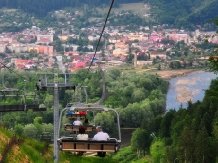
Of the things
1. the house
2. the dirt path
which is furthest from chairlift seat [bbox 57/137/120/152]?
the house

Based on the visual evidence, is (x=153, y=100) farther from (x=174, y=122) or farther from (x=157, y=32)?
(x=157, y=32)

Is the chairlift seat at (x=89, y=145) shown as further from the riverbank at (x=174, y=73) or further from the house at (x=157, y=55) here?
the house at (x=157, y=55)

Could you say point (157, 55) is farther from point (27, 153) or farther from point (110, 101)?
point (27, 153)

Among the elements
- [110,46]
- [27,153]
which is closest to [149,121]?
[27,153]

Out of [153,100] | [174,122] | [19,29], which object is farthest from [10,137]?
[19,29]

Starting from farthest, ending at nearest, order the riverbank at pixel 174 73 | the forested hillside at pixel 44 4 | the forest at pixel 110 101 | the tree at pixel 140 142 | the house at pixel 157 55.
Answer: the forested hillside at pixel 44 4 → the house at pixel 157 55 → the riverbank at pixel 174 73 → the forest at pixel 110 101 → the tree at pixel 140 142

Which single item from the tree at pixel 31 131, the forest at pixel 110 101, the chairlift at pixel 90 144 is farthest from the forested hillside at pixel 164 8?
the chairlift at pixel 90 144

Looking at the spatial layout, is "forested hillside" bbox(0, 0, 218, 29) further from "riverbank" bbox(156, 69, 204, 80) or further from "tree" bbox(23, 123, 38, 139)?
"tree" bbox(23, 123, 38, 139)

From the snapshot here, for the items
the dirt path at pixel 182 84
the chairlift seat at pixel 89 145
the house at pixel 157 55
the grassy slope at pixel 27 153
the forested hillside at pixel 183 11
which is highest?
Answer: the forested hillside at pixel 183 11
